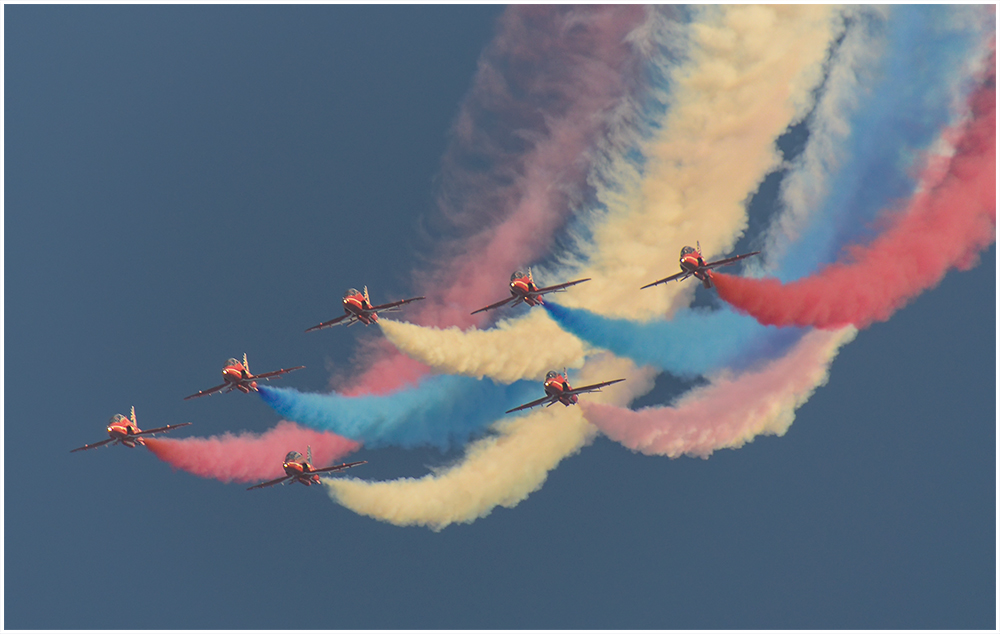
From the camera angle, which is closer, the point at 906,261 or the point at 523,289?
the point at 906,261

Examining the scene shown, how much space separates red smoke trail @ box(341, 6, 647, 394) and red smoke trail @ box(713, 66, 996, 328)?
10097 millimetres

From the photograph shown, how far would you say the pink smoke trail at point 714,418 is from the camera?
168 feet

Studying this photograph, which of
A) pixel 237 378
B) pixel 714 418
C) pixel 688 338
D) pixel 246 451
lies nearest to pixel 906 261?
pixel 688 338

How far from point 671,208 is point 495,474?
1641 cm

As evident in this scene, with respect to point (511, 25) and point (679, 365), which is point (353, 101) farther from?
point (679, 365)

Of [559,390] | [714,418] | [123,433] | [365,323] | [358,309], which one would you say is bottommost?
[559,390]

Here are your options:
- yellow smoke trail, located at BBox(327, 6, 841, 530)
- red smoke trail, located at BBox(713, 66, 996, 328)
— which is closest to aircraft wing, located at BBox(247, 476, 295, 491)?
yellow smoke trail, located at BBox(327, 6, 841, 530)

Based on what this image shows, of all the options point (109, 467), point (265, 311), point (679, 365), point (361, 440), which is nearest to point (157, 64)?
point (265, 311)

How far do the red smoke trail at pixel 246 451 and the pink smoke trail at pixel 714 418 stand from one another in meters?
14.1

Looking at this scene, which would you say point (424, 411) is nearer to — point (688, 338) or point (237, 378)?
point (237, 378)

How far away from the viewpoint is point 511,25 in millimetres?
51125

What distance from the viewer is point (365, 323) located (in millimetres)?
47531

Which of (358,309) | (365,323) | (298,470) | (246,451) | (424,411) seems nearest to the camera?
(358,309)

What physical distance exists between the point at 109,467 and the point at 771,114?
46135 mm
